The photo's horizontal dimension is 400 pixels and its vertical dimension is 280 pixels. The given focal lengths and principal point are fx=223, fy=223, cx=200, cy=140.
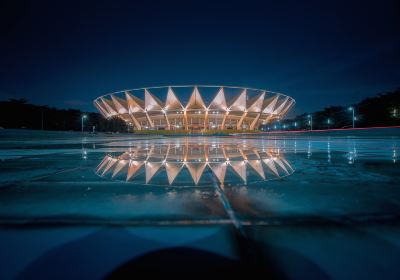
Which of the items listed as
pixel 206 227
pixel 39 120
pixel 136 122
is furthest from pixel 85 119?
pixel 206 227

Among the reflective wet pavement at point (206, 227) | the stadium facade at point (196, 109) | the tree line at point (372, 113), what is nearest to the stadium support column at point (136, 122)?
the stadium facade at point (196, 109)

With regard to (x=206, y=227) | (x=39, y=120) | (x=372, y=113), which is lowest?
(x=206, y=227)

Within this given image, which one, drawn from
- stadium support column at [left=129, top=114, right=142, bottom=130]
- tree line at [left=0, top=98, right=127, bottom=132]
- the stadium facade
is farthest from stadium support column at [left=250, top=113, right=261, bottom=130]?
tree line at [left=0, top=98, right=127, bottom=132]

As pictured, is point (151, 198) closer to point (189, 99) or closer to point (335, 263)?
point (335, 263)

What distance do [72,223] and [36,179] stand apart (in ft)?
5.29

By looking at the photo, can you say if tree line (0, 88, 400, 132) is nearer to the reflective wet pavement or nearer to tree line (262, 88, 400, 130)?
tree line (262, 88, 400, 130)

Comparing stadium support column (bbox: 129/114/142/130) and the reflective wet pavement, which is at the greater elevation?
stadium support column (bbox: 129/114/142/130)

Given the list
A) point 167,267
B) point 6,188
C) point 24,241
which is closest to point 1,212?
point 24,241

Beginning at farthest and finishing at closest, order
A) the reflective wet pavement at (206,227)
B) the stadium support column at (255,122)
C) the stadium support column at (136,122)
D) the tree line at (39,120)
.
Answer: the stadium support column at (136,122) < the stadium support column at (255,122) < the tree line at (39,120) < the reflective wet pavement at (206,227)

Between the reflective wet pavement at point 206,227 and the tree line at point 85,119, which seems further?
the tree line at point 85,119

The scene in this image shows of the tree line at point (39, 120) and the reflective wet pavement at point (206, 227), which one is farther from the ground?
the tree line at point (39, 120)

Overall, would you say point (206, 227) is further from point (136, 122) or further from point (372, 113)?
point (136, 122)

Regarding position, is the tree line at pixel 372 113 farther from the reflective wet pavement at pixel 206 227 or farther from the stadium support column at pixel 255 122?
the reflective wet pavement at pixel 206 227

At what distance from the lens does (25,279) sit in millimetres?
836
